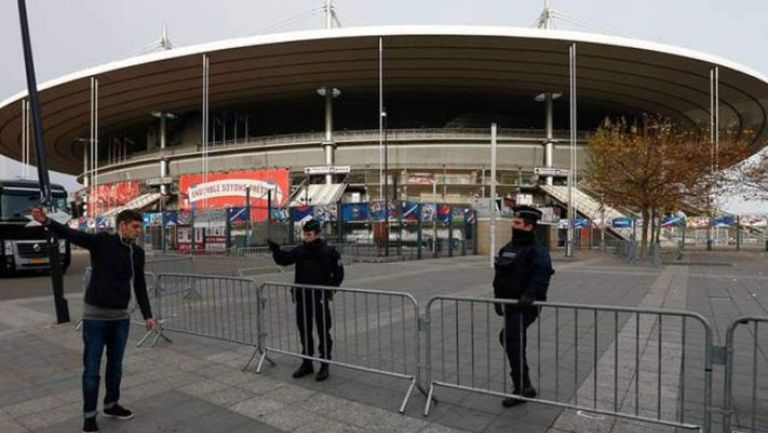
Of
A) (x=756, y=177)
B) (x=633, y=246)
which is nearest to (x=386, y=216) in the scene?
(x=633, y=246)

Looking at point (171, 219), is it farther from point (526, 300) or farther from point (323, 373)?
point (526, 300)

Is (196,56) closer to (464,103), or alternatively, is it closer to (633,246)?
(464,103)

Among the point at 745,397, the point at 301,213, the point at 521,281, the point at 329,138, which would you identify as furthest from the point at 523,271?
the point at 329,138

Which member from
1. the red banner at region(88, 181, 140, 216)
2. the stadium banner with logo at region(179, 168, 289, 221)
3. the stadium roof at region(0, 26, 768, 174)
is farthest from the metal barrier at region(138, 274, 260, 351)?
the red banner at region(88, 181, 140, 216)

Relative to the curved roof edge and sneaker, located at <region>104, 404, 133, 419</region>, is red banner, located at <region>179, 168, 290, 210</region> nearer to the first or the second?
the curved roof edge

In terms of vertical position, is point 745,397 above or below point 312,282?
below

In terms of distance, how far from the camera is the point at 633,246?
24547mm

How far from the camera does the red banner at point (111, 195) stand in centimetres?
5784

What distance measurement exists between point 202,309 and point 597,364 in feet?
18.6

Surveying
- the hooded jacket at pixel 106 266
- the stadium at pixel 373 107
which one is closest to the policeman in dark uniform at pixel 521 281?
the hooded jacket at pixel 106 266

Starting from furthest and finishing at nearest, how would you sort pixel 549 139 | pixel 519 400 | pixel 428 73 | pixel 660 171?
pixel 549 139 < pixel 428 73 < pixel 660 171 < pixel 519 400

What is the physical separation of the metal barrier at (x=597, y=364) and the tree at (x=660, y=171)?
18.9 m

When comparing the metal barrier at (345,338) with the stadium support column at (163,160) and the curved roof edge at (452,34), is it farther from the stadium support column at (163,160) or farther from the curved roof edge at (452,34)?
the stadium support column at (163,160)

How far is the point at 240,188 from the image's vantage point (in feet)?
152
